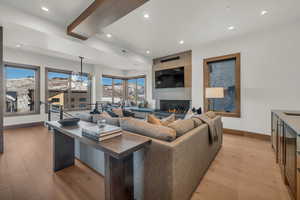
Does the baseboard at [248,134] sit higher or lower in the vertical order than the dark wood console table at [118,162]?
lower

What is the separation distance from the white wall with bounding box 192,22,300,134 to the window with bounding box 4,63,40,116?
684cm

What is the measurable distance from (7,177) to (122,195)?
6.13 feet

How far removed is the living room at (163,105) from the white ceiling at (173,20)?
1.0 inches

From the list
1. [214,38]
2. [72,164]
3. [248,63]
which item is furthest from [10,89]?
[248,63]

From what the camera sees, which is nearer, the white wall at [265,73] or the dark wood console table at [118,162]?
the dark wood console table at [118,162]

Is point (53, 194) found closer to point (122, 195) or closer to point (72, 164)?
point (72, 164)

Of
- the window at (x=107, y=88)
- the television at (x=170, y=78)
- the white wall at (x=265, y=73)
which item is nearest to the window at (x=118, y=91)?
the window at (x=107, y=88)

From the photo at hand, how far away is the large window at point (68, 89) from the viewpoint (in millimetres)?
5270

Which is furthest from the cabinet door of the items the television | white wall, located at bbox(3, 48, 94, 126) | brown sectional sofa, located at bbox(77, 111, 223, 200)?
white wall, located at bbox(3, 48, 94, 126)

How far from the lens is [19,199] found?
56.1 inches

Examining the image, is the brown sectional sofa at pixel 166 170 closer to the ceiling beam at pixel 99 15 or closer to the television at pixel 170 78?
the ceiling beam at pixel 99 15

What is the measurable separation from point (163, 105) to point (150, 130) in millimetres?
4254

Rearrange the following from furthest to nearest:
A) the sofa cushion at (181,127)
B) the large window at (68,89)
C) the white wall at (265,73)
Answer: the large window at (68,89)
the white wall at (265,73)
the sofa cushion at (181,127)

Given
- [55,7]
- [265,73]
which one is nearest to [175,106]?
[265,73]
